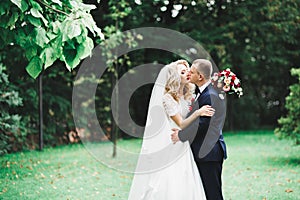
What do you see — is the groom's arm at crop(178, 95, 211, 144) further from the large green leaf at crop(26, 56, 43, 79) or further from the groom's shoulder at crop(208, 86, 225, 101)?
the large green leaf at crop(26, 56, 43, 79)

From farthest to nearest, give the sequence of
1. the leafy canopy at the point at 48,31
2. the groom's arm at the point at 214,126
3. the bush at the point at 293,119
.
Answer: the bush at the point at 293,119 → the groom's arm at the point at 214,126 → the leafy canopy at the point at 48,31

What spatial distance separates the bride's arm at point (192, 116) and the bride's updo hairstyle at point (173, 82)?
0.88 feet

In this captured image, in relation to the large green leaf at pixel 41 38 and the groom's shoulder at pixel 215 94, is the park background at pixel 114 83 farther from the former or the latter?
the groom's shoulder at pixel 215 94

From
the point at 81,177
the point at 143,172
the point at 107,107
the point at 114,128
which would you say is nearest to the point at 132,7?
the point at 107,107

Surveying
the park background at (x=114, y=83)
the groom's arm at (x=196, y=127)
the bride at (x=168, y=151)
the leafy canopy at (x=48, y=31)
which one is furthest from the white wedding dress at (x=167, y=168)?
the leafy canopy at (x=48, y=31)

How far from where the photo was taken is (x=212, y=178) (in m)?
4.97

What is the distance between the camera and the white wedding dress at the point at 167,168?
5039 millimetres

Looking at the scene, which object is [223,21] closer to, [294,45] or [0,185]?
[294,45]

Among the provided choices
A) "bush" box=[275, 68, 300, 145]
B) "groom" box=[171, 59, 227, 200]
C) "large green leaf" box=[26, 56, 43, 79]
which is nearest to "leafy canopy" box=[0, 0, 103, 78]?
"large green leaf" box=[26, 56, 43, 79]

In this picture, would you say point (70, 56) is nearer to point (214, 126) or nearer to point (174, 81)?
point (174, 81)

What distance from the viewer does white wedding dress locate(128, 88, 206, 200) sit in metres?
5.04

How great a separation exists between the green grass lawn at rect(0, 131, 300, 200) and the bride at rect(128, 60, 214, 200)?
72.4 inches

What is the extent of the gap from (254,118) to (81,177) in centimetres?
1350

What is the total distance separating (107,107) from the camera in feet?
52.2
